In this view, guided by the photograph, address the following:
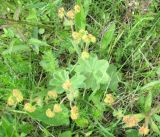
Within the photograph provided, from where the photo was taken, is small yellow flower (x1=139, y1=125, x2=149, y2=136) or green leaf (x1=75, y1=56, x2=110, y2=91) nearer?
small yellow flower (x1=139, y1=125, x2=149, y2=136)

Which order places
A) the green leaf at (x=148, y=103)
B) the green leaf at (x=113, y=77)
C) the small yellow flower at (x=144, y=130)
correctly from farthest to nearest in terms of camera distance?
the green leaf at (x=113, y=77) < the green leaf at (x=148, y=103) < the small yellow flower at (x=144, y=130)

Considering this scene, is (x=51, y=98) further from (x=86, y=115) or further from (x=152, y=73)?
(x=152, y=73)

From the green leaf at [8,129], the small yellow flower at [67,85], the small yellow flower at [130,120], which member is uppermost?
the small yellow flower at [67,85]

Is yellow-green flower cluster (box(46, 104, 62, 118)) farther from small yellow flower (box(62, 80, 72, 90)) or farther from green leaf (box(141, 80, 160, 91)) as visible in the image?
green leaf (box(141, 80, 160, 91))

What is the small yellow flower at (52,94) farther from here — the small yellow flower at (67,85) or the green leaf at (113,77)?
the green leaf at (113,77)

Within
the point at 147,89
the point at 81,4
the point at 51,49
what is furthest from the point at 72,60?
the point at 147,89

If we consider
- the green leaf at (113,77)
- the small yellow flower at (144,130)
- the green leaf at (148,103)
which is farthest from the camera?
the green leaf at (113,77)

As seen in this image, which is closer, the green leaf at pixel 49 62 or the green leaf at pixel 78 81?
the green leaf at pixel 78 81

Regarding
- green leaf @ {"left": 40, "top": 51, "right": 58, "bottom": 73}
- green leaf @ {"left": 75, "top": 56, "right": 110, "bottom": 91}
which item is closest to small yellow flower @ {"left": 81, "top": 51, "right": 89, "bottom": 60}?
green leaf @ {"left": 75, "top": 56, "right": 110, "bottom": 91}

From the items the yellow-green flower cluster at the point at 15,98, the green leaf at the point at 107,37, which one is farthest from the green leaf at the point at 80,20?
the yellow-green flower cluster at the point at 15,98
